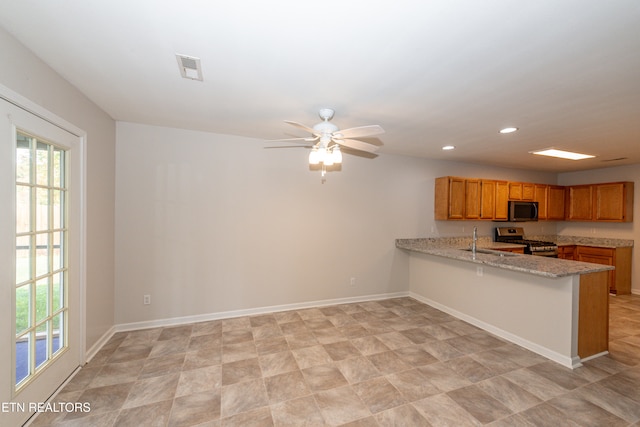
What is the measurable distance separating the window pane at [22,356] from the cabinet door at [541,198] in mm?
7768

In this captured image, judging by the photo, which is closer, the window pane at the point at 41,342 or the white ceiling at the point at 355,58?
the white ceiling at the point at 355,58

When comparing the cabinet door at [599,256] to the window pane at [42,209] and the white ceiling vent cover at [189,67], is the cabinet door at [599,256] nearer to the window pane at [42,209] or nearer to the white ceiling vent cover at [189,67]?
the white ceiling vent cover at [189,67]

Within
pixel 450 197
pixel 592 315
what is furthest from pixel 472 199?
pixel 592 315

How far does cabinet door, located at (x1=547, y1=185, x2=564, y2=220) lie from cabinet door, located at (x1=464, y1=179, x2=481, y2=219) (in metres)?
2.22

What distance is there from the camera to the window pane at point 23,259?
175 centimetres

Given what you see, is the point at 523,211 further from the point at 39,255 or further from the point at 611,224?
the point at 39,255

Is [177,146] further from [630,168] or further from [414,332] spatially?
[630,168]

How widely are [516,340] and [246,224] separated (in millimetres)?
3724

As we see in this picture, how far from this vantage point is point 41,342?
1.99 m

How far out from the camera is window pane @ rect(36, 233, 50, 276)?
1938mm

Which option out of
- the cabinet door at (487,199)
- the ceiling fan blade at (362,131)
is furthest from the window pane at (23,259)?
the cabinet door at (487,199)

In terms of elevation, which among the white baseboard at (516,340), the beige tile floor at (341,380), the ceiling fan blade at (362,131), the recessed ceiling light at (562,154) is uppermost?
the recessed ceiling light at (562,154)

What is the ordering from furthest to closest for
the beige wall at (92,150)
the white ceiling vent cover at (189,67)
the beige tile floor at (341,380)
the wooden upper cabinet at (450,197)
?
1. the wooden upper cabinet at (450,197)
2. the beige tile floor at (341,380)
3. the white ceiling vent cover at (189,67)
4. the beige wall at (92,150)

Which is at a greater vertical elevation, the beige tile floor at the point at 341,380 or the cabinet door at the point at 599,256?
the cabinet door at the point at 599,256
